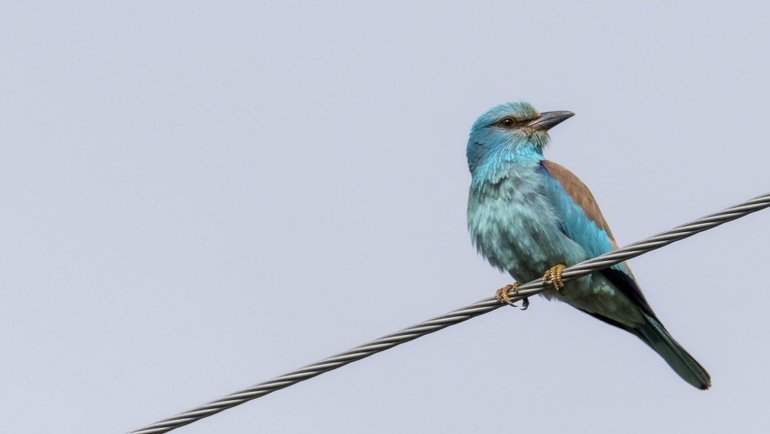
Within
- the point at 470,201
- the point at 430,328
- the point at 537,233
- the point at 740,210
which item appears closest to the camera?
the point at 740,210

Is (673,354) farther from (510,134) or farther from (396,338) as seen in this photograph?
(396,338)

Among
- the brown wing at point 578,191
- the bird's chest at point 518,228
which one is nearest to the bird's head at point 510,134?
the brown wing at point 578,191

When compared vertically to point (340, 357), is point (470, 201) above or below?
above

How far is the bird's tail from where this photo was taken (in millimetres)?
8531

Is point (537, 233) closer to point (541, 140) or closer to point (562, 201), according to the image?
point (562, 201)

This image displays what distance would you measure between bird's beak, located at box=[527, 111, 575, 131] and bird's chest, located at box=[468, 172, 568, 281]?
0.77m

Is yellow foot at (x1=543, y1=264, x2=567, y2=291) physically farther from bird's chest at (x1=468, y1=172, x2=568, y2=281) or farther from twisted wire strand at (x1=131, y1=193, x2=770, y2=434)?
twisted wire strand at (x1=131, y1=193, x2=770, y2=434)

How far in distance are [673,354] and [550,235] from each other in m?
1.26

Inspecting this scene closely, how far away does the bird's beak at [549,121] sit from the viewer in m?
9.15

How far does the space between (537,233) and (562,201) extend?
1.20 ft

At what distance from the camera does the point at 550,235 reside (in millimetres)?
8055

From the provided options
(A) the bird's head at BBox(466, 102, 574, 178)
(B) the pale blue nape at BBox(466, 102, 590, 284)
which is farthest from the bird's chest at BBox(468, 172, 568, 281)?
(A) the bird's head at BBox(466, 102, 574, 178)

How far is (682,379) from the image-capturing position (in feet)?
28.4

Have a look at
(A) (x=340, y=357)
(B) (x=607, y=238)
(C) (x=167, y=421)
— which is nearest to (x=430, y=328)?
(A) (x=340, y=357)
